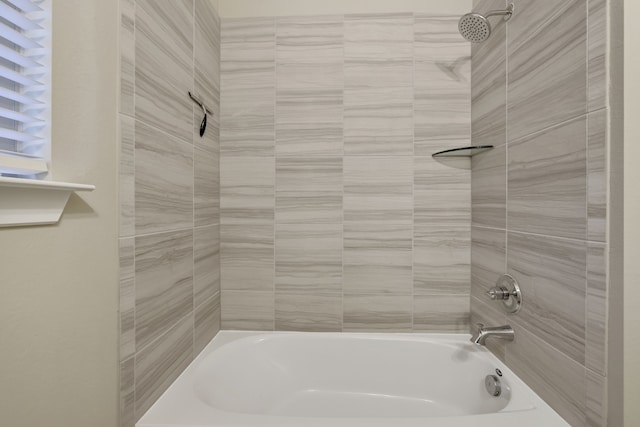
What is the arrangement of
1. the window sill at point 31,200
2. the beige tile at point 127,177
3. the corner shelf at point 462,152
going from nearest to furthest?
the window sill at point 31,200 → the beige tile at point 127,177 → the corner shelf at point 462,152

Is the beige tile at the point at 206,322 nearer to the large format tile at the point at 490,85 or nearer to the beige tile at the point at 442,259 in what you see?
the beige tile at the point at 442,259

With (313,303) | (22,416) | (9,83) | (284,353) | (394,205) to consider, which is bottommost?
(284,353)

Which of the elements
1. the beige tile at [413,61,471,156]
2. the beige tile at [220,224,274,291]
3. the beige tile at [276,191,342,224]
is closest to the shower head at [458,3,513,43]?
the beige tile at [413,61,471,156]

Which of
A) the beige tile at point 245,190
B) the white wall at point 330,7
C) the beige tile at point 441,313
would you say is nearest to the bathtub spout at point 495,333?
the beige tile at point 441,313

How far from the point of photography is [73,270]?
685mm

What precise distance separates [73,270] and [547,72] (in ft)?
4.63

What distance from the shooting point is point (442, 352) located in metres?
1.47

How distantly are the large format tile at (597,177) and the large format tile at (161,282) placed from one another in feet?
3.98

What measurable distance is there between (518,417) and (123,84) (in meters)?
1.46

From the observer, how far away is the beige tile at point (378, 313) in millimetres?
1599

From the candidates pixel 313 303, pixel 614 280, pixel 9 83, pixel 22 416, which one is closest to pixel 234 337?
pixel 313 303

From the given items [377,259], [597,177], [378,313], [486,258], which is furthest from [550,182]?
[378,313]

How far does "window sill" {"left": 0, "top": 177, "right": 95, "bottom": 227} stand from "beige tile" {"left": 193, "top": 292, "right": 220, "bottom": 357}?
31.7 inches

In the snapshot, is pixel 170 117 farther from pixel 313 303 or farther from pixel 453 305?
pixel 453 305
